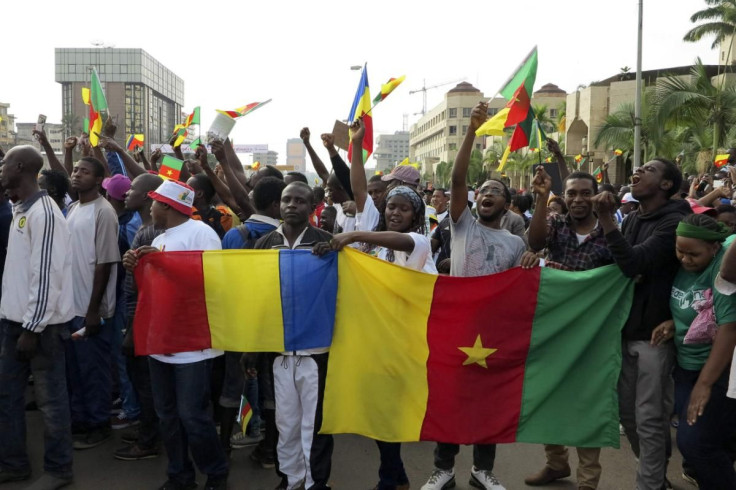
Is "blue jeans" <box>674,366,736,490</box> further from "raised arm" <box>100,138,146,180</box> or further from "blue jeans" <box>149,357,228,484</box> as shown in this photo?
"raised arm" <box>100,138,146,180</box>

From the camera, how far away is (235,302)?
438 centimetres

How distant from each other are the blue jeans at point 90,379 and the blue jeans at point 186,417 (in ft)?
4.20

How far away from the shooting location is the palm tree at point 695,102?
20.0 meters

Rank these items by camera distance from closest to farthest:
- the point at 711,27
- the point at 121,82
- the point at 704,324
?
1. the point at 704,324
2. the point at 711,27
3. the point at 121,82

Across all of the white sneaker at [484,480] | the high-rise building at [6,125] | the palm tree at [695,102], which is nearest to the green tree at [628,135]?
the palm tree at [695,102]

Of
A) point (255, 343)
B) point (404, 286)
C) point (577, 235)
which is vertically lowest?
point (255, 343)

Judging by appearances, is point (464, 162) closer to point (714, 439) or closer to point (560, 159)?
point (560, 159)

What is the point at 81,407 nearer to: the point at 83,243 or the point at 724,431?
the point at 83,243

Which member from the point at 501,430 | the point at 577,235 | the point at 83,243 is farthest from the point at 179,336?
the point at 577,235

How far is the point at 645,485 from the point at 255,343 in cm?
266

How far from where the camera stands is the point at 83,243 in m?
5.12

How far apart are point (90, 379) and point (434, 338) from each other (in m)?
2.95

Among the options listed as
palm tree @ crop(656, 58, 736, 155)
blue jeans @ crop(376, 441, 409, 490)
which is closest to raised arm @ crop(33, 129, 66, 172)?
blue jeans @ crop(376, 441, 409, 490)

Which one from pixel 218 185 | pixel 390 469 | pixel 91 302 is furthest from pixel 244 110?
pixel 390 469
